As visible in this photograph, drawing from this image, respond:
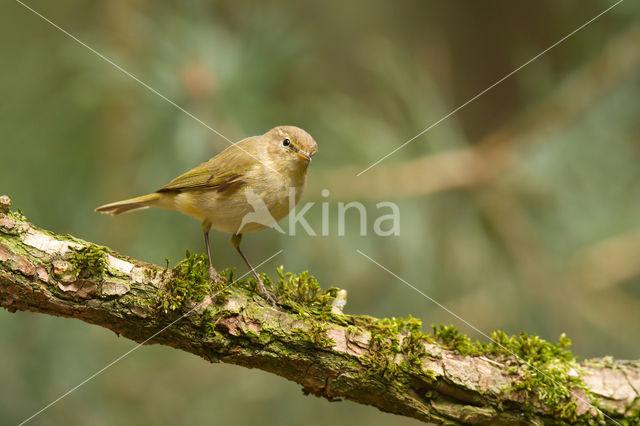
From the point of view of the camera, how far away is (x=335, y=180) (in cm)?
510

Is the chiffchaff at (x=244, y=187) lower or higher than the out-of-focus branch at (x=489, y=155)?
lower

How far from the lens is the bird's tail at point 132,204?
4.03m

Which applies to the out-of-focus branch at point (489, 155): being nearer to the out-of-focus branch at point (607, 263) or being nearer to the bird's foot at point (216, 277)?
the out-of-focus branch at point (607, 263)

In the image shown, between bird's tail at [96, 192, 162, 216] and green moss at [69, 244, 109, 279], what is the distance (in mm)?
1493

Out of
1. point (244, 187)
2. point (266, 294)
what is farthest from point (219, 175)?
point (266, 294)

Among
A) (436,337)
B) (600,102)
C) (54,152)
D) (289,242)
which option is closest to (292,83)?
(289,242)

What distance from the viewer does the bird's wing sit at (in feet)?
12.6

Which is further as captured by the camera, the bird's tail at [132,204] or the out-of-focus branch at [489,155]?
the out-of-focus branch at [489,155]

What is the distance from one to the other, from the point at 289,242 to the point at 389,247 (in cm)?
94

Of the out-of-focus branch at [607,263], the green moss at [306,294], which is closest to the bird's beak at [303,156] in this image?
the green moss at [306,294]

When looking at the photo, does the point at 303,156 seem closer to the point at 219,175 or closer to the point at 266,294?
the point at 219,175

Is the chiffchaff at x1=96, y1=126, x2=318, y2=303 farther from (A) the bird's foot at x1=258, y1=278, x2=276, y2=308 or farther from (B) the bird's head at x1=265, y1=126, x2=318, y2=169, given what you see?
(A) the bird's foot at x1=258, y1=278, x2=276, y2=308

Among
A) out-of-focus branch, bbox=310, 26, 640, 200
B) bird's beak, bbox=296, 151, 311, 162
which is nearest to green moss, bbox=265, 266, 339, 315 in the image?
bird's beak, bbox=296, 151, 311, 162

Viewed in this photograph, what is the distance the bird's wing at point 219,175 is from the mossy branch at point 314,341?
101 cm
